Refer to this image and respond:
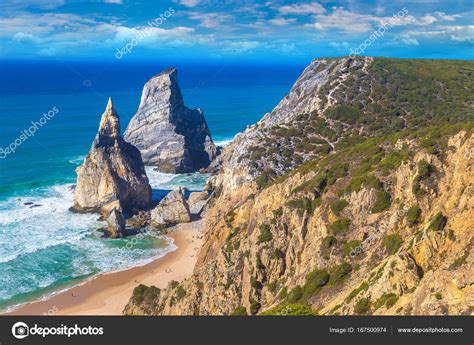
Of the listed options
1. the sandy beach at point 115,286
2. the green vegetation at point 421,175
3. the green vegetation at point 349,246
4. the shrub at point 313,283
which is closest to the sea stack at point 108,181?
the sandy beach at point 115,286

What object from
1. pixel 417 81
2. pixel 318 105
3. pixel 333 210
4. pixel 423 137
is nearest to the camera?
pixel 333 210

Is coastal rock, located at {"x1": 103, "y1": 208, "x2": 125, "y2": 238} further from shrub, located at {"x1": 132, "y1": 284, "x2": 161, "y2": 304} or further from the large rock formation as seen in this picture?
the large rock formation

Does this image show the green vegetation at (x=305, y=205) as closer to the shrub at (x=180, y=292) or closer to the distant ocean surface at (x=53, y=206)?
the shrub at (x=180, y=292)

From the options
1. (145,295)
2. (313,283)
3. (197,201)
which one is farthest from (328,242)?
(197,201)

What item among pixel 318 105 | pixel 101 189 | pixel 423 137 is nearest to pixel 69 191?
pixel 101 189

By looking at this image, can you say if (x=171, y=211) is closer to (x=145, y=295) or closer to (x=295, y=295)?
(x=145, y=295)

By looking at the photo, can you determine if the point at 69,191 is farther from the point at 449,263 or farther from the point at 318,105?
the point at 449,263
